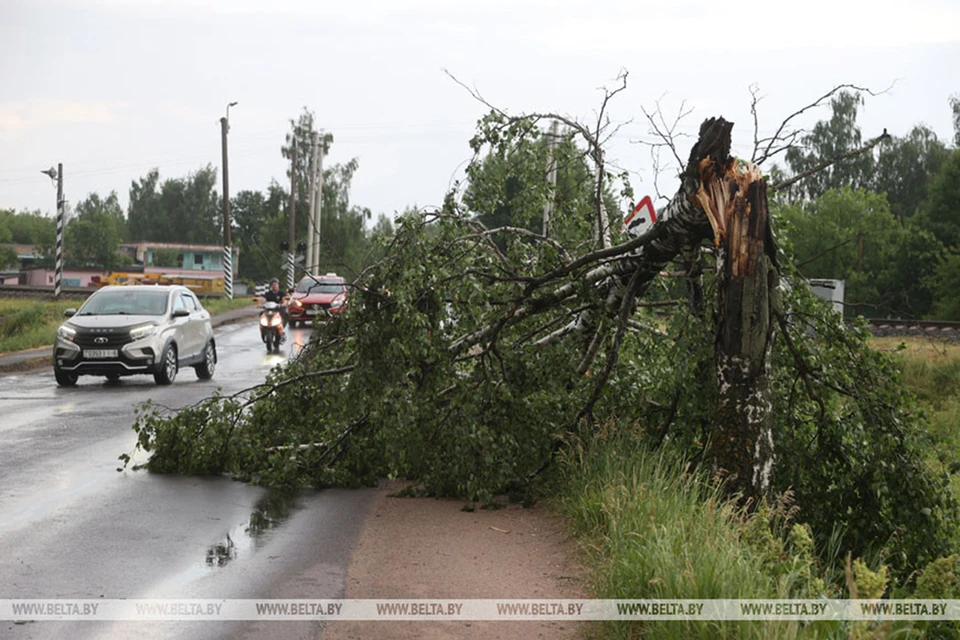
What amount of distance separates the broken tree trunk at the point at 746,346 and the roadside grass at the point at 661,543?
31 centimetres

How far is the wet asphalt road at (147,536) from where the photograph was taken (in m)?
6.27

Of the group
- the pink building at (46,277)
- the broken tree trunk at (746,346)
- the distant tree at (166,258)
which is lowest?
the pink building at (46,277)

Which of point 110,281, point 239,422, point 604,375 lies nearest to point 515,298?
point 604,375

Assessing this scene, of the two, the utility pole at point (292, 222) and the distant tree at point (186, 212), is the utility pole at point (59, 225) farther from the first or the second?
the distant tree at point (186, 212)

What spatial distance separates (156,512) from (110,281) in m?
74.2

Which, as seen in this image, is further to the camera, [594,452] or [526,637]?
[594,452]

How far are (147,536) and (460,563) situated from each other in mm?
2216

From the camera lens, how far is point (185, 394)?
1755cm

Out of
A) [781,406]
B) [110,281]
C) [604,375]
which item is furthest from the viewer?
[110,281]

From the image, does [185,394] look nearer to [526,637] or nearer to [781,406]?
[781,406]

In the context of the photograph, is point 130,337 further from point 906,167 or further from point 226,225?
point 906,167

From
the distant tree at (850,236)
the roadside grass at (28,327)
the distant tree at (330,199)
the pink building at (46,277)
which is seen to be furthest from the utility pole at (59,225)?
the pink building at (46,277)

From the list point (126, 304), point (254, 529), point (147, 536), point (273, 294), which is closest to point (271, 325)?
point (273, 294)

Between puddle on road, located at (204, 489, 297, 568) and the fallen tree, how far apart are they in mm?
476
